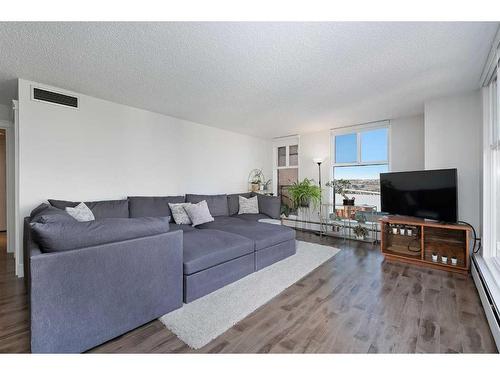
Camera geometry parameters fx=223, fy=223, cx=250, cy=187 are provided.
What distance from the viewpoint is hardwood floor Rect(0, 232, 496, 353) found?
146 cm

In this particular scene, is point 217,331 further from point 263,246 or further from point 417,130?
point 417,130

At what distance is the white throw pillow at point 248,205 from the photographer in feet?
14.9

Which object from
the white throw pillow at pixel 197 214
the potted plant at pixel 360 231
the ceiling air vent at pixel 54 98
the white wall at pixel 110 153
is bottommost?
the potted plant at pixel 360 231

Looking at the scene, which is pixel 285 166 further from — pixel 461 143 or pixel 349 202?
pixel 461 143

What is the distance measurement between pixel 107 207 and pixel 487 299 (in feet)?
13.5

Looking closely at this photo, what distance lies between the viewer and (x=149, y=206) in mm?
3398

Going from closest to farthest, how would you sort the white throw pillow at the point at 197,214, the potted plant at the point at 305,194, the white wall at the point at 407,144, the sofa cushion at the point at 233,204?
the white throw pillow at the point at 197,214 → the white wall at the point at 407,144 → the sofa cushion at the point at 233,204 → the potted plant at the point at 305,194

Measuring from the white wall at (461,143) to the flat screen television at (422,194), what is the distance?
35cm

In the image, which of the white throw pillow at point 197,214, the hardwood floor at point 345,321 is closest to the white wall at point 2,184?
the hardwood floor at point 345,321

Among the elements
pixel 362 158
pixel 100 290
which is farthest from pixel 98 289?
pixel 362 158

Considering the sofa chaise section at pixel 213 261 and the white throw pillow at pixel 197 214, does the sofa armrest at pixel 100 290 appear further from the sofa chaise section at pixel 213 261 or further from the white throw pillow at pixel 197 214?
the white throw pillow at pixel 197 214

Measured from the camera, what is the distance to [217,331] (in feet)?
5.27

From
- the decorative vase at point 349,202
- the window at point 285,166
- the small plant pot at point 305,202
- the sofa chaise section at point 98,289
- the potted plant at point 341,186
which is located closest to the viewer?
the sofa chaise section at point 98,289
